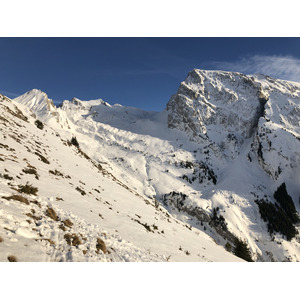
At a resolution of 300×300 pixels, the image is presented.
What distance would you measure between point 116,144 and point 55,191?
97.4 meters

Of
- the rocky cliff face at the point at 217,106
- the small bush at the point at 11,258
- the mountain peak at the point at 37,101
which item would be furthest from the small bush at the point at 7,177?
the rocky cliff face at the point at 217,106

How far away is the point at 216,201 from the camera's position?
66.4m

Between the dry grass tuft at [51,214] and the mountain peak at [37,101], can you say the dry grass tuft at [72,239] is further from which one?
the mountain peak at [37,101]

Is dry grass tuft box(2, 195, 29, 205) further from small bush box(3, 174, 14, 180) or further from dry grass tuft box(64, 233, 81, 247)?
dry grass tuft box(64, 233, 81, 247)

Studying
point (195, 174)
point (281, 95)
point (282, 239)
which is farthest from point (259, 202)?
point (281, 95)

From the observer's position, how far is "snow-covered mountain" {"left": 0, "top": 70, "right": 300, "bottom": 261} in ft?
27.1

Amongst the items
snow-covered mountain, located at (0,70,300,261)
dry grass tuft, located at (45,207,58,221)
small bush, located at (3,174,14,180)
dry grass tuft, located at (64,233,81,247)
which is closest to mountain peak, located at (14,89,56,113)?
snow-covered mountain, located at (0,70,300,261)

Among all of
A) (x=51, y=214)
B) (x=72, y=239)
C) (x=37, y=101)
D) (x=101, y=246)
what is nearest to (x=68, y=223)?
(x=51, y=214)

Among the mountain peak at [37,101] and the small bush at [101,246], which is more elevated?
the mountain peak at [37,101]

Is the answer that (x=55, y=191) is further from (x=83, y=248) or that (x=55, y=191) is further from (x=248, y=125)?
(x=248, y=125)

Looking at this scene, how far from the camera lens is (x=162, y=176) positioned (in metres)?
82.3

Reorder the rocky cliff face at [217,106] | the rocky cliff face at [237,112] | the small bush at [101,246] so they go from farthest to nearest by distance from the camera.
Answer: the rocky cliff face at [217,106], the rocky cliff face at [237,112], the small bush at [101,246]

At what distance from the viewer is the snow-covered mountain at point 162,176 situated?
325 inches

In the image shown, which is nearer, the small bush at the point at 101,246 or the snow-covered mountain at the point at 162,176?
the small bush at the point at 101,246
